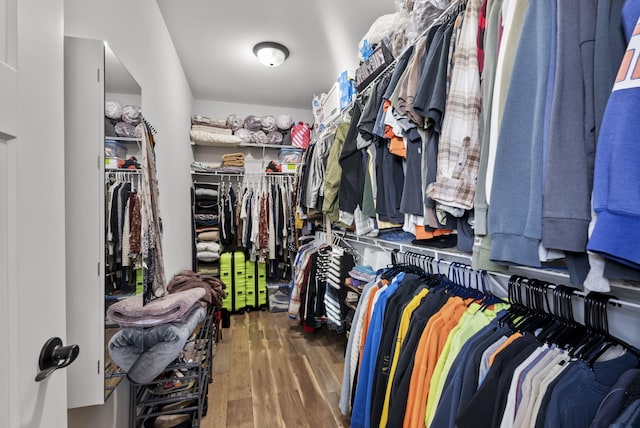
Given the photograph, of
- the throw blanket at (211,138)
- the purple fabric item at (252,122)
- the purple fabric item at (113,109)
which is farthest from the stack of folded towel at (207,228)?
the purple fabric item at (113,109)

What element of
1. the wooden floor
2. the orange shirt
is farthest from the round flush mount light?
the wooden floor

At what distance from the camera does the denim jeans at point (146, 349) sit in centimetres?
128

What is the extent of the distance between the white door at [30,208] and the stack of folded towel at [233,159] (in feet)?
9.84

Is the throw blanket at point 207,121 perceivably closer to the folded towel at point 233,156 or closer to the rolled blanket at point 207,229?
the folded towel at point 233,156

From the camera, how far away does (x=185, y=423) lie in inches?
62.9

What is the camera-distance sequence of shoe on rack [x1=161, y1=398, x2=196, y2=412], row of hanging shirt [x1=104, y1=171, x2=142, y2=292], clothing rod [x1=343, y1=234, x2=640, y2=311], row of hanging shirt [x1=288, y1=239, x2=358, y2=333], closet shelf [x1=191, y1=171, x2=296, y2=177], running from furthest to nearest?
closet shelf [x1=191, y1=171, x2=296, y2=177], row of hanging shirt [x1=288, y1=239, x2=358, y2=333], shoe on rack [x1=161, y1=398, x2=196, y2=412], row of hanging shirt [x1=104, y1=171, x2=142, y2=292], clothing rod [x1=343, y1=234, x2=640, y2=311]

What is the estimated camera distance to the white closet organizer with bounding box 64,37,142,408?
99 centimetres

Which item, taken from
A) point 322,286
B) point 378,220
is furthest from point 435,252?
point 322,286

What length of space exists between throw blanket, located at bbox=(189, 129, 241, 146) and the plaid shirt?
3086 millimetres

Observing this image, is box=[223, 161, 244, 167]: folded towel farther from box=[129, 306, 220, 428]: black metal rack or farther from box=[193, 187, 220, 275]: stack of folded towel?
box=[129, 306, 220, 428]: black metal rack

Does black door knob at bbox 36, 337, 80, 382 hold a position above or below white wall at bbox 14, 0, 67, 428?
below

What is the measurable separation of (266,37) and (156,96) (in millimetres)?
1074

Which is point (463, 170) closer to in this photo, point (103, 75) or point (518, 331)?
point (518, 331)

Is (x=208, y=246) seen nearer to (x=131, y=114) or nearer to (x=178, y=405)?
(x=178, y=405)
